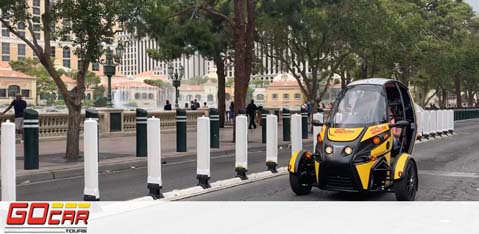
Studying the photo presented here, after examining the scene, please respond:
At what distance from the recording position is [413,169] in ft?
31.1

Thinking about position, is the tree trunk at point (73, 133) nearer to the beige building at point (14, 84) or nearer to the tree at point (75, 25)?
the tree at point (75, 25)

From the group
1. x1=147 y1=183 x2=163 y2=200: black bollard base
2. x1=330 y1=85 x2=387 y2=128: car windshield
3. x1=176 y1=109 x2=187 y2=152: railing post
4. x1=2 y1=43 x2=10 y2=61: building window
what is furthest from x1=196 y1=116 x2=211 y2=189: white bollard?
x1=2 y1=43 x2=10 y2=61: building window

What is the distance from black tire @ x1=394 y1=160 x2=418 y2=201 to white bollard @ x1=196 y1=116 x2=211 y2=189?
3.50 meters

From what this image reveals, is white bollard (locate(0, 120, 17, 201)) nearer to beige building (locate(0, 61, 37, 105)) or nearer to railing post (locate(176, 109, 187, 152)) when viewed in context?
railing post (locate(176, 109, 187, 152))

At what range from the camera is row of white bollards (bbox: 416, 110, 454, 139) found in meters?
23.9

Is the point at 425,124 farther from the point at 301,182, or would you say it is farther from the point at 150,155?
the point at 150,155

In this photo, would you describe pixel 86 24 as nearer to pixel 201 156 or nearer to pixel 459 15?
pixel 201 156

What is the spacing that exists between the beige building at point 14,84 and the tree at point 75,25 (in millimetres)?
52455

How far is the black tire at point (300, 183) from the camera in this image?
32.8 feet

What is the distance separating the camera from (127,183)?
483 inches

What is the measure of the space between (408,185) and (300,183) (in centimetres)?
175

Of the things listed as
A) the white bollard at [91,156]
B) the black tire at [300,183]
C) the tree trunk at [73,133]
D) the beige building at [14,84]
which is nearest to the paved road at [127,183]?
the white bollard at [91,156]

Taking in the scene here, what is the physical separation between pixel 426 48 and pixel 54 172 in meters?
29.6

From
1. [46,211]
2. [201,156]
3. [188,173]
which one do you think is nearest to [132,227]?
[46,211]
